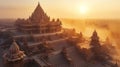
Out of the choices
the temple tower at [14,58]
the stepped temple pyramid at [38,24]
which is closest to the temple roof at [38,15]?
the stepped temple pyramid at [38,24]

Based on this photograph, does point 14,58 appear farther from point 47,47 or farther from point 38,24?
point 38,24

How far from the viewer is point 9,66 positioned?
1040 centimetres

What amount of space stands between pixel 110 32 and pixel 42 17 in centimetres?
1404

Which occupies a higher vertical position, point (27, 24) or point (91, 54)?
point (27, 24)

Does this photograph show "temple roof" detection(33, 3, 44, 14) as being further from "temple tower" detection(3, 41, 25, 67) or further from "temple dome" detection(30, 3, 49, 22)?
"temple tower" detection(3, 41, 25, 67)

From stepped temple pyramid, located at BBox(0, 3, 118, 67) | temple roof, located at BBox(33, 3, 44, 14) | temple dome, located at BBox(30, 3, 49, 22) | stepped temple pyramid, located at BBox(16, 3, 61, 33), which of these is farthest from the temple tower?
temple roof, located at BBox(33, 3, 44, 14)

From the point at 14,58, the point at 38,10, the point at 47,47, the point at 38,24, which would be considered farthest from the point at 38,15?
the point at 14,58

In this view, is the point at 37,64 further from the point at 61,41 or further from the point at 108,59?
the point at 108,59

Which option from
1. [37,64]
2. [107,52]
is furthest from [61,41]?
[37,64]

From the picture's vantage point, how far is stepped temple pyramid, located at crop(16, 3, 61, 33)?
60.8 ft

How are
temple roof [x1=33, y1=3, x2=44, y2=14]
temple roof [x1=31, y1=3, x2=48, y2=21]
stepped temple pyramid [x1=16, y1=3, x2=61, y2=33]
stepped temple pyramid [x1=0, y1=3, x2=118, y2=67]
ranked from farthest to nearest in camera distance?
temple roof [x1=33, y1=3, x2=44, y2=14], temple roof [x1=31, y1=3, x2=48, y2=21], stepped temple pyramid [x1=16, y1=3, x2=61, y2=33], stepped temple pyramid [x1=0, y1=3, x2=118, y2=67]

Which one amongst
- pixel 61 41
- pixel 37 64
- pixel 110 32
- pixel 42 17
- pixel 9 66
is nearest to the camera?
pixel 9 66

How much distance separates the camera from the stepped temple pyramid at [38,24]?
60.8ft

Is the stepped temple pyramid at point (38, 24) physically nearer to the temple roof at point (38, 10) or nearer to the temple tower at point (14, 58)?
the temple roof at point (38, 10)
